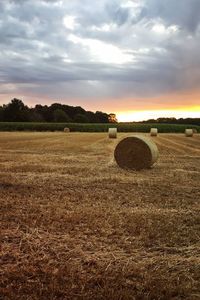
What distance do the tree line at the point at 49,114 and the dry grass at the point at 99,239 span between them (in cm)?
7308

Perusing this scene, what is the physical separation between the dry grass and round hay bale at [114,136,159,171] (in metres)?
2.90

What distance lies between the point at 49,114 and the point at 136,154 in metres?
85.4

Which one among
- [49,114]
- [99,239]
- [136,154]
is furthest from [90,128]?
[99,239]

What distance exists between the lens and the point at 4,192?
903 cm

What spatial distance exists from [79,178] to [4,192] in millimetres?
2573

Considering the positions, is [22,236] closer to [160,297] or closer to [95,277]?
[95,277]

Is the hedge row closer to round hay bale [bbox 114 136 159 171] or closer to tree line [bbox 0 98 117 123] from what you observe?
tree line [bbox 0 98 117 123]

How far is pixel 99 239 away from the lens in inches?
233

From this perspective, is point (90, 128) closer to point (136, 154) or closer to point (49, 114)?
point (49, 114)

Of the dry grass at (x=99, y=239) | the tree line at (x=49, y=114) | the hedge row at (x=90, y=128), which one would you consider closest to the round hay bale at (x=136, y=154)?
the dry grass at (x=99, y=239)

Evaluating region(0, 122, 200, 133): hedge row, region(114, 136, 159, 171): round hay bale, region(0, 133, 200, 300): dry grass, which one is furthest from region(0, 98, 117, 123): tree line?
region(0, 133, 200, 300): dry grass

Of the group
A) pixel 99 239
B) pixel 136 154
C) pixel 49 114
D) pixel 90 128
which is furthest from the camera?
pixel 49 114

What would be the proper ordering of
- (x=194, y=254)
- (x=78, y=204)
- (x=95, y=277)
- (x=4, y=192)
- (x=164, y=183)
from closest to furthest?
(x=95, y=277)
(x=194, y=254)
(x=78, y=204)
(x=4, y=192)
(x=164, y=183)

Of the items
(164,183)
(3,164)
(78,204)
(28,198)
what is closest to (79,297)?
(78,204)
